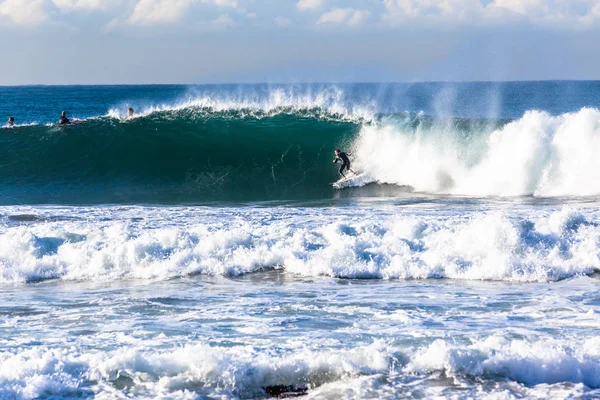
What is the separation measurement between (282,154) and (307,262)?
1312 centimetres

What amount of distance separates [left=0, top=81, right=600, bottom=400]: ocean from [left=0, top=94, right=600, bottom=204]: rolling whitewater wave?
0.09 meters

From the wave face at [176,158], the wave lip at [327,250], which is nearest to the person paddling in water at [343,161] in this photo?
the wave face at [176,158]

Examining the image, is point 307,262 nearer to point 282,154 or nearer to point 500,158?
point 500,158

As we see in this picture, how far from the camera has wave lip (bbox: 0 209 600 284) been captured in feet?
37.4

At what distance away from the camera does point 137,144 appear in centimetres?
2572

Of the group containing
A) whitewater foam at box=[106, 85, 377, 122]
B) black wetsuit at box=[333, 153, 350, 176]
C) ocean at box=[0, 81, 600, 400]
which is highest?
whitewater foam at box=[106, 85, 377, 122]

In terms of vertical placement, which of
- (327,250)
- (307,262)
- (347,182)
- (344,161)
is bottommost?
(307,262)

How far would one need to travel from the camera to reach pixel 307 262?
1172 centimetres

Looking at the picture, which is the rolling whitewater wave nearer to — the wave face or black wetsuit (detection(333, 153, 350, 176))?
the wave face

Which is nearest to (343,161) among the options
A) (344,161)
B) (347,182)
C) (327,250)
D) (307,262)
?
(344,161)

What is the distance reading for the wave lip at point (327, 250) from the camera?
11.4 m

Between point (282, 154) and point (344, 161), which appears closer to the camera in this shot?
point (344, 161)

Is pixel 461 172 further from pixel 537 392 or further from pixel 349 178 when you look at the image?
pixel 537 392

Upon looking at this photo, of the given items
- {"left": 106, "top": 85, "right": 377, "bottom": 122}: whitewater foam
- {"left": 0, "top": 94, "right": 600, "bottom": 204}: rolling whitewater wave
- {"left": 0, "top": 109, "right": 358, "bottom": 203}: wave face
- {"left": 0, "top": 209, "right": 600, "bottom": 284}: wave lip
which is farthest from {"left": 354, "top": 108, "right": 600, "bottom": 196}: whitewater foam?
{"left": 0, "top": 209, "right": 600, "bottom": 284}: wave lip
